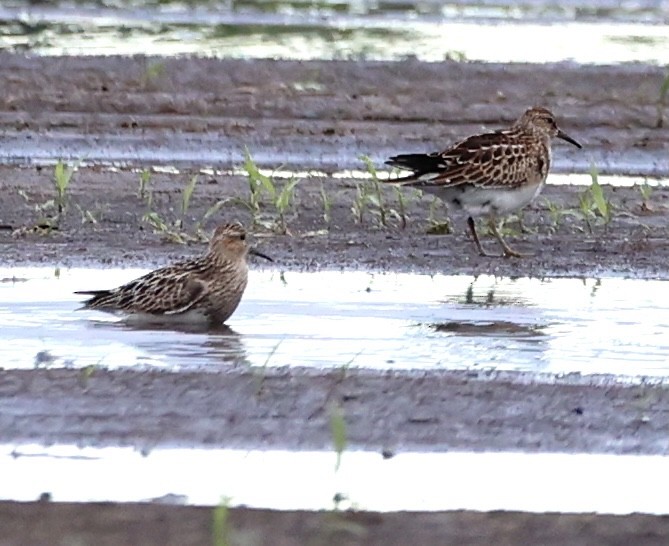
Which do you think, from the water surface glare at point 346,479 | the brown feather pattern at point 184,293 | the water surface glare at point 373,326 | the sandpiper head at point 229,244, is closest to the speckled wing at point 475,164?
the water surface glare at point 373,326

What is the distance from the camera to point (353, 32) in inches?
1060

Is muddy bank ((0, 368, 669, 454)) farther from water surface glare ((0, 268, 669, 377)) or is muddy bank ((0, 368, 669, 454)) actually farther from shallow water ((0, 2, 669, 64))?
shallow water ((0, 2, 669, 64))

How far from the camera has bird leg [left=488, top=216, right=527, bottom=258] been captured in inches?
468

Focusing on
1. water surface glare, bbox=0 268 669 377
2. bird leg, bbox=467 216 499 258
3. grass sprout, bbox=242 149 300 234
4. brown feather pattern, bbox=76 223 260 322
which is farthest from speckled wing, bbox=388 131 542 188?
brown feather pattern, bbox=76 223 260 322

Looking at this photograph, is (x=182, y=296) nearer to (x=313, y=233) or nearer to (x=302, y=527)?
(x=313, y=233)

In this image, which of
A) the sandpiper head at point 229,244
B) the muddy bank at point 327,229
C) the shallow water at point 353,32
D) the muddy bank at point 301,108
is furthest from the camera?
the shallow water at point 353,32

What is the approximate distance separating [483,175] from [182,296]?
125 inches

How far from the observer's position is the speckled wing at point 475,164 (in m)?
12.0

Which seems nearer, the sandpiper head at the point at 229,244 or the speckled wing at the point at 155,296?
the speckled wing at the point at 155,296

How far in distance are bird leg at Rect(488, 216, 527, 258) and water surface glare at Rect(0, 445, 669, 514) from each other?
494cm

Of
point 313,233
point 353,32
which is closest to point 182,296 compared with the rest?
point 313,233

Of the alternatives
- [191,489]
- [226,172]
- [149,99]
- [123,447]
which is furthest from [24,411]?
[149,99]

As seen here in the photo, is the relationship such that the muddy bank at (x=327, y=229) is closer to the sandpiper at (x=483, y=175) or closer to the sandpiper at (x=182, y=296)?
the sandpiper at (x=483, y=175)

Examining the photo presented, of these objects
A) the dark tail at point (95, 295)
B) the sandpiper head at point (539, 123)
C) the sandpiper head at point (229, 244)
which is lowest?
the dark tail at point (95, 295)
